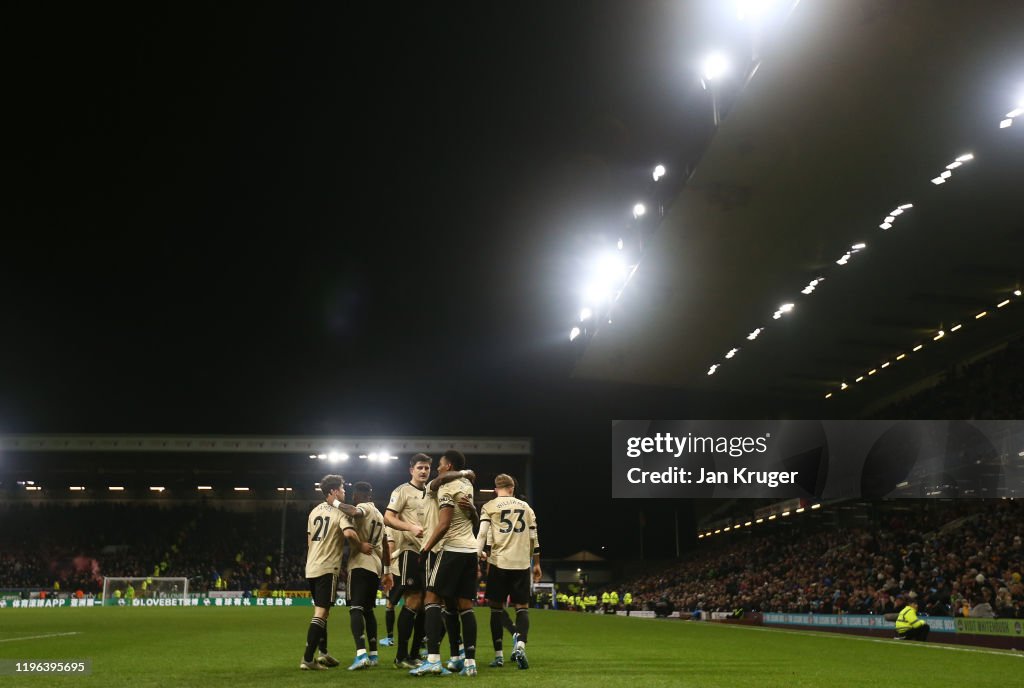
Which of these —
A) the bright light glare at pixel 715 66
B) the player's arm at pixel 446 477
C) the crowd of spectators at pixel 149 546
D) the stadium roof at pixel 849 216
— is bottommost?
the crowd of spectators at pixel 149 546

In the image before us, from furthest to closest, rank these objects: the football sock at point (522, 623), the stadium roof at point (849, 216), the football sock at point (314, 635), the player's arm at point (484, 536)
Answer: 1. the stadium roof at point (849, 216)
2. the player's arm at point (484, 536)
3. the football sock at point (522, 623)
4. the football sock at point (314, 635)

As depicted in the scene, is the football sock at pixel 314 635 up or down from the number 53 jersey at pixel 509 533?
down

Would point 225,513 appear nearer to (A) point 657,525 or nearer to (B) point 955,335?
(A) point 657,525

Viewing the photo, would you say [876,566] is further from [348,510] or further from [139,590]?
[139,590]

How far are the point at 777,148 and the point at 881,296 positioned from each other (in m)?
10.5

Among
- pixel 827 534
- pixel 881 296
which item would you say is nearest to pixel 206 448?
pixel 827 534

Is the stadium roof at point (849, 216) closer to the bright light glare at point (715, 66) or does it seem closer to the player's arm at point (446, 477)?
the bright light glare at point (715, 66)

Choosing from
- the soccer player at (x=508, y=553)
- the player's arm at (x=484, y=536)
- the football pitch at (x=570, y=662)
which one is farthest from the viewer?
the player's arm at (x=484, y=536)

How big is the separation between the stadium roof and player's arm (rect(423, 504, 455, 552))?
11.3 meters

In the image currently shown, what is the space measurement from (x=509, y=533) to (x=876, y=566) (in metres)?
22.8

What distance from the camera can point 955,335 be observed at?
98.6 feet

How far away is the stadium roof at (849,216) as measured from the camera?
15.7m

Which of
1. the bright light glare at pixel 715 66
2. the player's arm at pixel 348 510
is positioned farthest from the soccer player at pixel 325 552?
the bright light glare at pixel 715 66

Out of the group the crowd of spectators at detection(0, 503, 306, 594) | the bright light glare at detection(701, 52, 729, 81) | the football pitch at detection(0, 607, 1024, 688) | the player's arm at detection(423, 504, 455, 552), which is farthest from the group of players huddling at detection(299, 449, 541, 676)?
the crowd of spectators at detection(0, 503, 306, 594)
